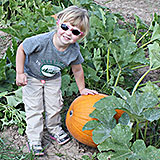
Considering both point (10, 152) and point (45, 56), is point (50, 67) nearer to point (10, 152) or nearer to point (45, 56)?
point (45, 56)

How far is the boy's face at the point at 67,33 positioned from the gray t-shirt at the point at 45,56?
118 millimetres

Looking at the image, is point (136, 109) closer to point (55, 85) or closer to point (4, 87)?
point (55, 85)

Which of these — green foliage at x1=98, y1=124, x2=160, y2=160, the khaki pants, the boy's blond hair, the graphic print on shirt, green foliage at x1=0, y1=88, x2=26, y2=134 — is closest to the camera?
green foliage at x1=98, y1=124, x2=160, y2=160

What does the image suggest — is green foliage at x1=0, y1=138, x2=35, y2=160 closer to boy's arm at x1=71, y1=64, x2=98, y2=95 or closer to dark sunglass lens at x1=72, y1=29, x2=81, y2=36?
boy's arm at x1=71, y1=64, x2=98, y2=95

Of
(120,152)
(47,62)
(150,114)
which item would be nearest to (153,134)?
(150,114)

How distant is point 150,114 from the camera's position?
1.81 metres

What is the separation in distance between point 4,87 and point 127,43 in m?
1.16

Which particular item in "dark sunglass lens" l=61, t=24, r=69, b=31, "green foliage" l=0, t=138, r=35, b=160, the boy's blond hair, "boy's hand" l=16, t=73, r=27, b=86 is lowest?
"green foliage" l=0, t=138, r=35, b=160

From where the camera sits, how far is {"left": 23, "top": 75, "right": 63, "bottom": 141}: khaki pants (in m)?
2.17

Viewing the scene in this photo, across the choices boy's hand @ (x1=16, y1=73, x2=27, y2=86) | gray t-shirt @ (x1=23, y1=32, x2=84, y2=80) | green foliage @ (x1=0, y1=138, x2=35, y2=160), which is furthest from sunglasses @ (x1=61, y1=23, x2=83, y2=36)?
green foliage @ (x1=0, y1=138, x2=35, y2=160)

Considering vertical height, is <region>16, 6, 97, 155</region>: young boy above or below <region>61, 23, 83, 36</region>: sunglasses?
below

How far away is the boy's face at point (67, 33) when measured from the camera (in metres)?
1.87

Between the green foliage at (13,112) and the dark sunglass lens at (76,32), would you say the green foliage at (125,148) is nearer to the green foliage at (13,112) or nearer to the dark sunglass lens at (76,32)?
the dark sunglass lens at (76,32)

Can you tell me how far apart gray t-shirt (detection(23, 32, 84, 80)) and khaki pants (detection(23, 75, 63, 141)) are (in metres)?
0.08
